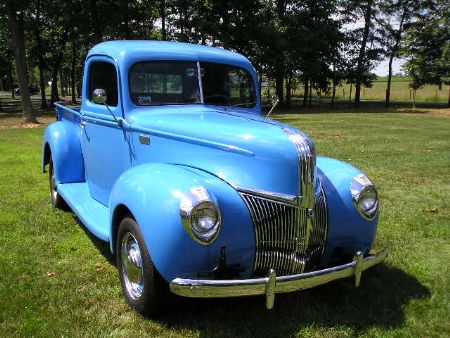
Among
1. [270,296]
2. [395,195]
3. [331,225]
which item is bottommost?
[395,195]

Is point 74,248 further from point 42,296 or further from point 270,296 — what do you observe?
point 270,296

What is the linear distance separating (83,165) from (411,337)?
4.09 meters

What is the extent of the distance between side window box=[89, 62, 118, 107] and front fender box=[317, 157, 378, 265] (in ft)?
6.90

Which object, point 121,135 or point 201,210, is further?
point 121,135

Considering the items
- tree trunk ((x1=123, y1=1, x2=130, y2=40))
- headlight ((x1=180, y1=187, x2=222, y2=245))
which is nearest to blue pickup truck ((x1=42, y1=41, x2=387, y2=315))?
headlight ((x1=180, y1=187, x2=222, y2=245))

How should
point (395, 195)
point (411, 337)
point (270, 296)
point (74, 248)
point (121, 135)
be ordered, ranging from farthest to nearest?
point (395, 195) < point (74, 248) < point (121, 135) < point (411, 337) < point (270, 296)

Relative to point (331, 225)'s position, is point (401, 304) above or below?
below

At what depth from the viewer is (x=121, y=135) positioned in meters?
4.41

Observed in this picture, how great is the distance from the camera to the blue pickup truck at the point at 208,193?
306 cm

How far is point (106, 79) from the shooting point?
4.78 m

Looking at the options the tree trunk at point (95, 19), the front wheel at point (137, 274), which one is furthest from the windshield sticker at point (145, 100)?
the tree trunk at point (95, 19)

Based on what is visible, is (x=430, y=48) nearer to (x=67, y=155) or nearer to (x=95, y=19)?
(x=95, y=19)

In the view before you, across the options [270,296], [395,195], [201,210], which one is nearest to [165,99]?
[201,210]

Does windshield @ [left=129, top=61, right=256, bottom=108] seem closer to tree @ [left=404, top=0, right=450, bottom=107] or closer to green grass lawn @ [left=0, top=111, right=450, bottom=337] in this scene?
green grass lawn @ [left=0, top=111, right=450, bottom=337]
